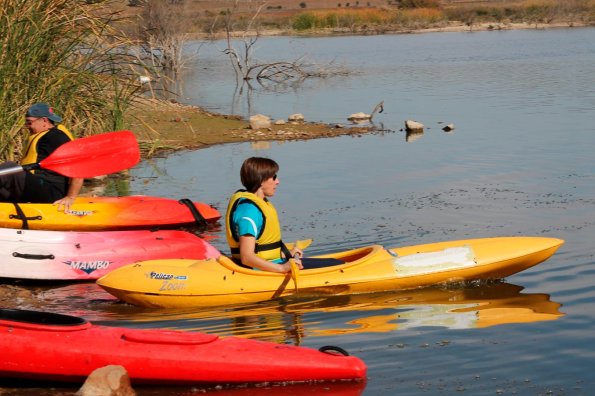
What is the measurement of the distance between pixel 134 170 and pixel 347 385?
9.30 meters

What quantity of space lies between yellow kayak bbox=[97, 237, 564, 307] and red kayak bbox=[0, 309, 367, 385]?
173 centimetres

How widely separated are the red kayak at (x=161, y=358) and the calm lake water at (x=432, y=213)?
109mm

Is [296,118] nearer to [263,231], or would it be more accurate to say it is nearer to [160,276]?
[160,276]

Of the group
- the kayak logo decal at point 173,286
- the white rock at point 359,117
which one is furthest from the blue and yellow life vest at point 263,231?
the white rock at point 359,117

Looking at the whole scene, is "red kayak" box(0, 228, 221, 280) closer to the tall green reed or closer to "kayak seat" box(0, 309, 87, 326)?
"kayak seat" box(0, 309, 87, 326)

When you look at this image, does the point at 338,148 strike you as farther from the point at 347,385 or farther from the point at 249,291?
the point at 347,385

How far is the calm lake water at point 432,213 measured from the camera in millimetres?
6621

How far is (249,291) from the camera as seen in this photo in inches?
305

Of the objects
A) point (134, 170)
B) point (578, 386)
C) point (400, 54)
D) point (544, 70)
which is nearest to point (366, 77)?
point (544, 70)

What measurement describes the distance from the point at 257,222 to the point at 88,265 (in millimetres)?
1984

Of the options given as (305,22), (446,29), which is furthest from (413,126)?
(446,29)

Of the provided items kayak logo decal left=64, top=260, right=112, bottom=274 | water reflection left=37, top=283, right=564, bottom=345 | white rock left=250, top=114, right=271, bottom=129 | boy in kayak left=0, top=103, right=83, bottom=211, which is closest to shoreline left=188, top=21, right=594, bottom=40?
white rock left=250, top=114, right=271, bottom=129

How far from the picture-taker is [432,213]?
11359 mm

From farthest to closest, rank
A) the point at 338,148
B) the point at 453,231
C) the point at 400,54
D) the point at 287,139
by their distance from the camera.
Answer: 1. the point at 400,54
2. the point at 287,139
3. the point at 338,148
4. the point at 453,231
